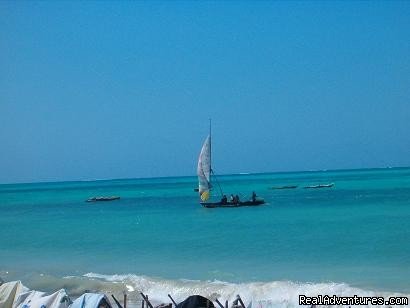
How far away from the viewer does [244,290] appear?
675 inches

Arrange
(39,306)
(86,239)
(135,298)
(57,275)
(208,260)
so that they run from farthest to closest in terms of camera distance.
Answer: (86,239) < (208,260) < (57,275) < (135,298) < (39,306)

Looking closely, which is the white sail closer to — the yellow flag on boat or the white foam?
the yellow flag on boat

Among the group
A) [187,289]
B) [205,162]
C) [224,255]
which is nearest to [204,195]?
[205,162]

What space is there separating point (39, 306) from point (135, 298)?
4.13 metres

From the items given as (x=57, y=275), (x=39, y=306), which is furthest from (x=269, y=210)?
(x=39, y=306)

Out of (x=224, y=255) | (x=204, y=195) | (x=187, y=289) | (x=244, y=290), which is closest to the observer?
(x=244, y=290)

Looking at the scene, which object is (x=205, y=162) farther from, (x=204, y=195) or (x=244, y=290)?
(x=244, y=290)

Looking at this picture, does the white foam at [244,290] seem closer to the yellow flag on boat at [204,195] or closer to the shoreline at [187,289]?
the shoreline at [187,289]

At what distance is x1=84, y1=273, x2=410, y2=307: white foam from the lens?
1633 cm

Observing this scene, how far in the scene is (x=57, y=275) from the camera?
69.9ft

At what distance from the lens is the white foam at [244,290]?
16328 mm

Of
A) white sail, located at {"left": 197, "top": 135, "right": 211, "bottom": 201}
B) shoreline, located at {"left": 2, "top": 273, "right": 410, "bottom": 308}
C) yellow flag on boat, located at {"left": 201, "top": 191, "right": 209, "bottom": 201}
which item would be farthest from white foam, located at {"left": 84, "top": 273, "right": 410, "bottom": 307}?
yellow flag on boat, located at {"left": 201, "top": 191, "right": 209, "bottom": 201}

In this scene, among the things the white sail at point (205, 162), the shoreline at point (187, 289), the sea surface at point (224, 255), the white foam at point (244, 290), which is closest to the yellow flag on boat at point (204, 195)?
the white sail at point (205, 162)

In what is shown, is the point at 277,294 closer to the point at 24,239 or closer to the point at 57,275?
the point at 57,275
